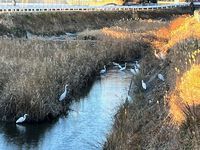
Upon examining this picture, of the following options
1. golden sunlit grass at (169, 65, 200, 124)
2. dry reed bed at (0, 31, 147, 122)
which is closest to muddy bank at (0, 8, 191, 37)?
dry reed bed at (0, 31, 147, 122)

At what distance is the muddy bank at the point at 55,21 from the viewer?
2307 inches

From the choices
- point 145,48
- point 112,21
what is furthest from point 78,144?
point 112,21

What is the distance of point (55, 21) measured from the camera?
2625 inches

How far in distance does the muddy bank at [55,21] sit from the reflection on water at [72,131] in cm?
3161

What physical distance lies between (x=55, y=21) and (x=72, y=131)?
152ft

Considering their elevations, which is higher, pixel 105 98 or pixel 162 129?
pixel 162 129

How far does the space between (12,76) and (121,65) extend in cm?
1495

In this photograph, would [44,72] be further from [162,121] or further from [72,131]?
[162,121]

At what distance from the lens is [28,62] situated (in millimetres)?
27719

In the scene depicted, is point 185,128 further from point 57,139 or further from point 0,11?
point 0,11

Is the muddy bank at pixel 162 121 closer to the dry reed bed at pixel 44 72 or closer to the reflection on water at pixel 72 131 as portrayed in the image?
the reflection on water at pixel 72 131

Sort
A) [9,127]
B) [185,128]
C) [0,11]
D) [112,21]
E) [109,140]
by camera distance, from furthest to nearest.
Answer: [112,21] < [0,11] < [9,127] < [109,140] < [185,128]

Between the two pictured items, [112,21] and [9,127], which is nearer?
[9,127]

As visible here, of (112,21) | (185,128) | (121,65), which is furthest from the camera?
(112,21)
